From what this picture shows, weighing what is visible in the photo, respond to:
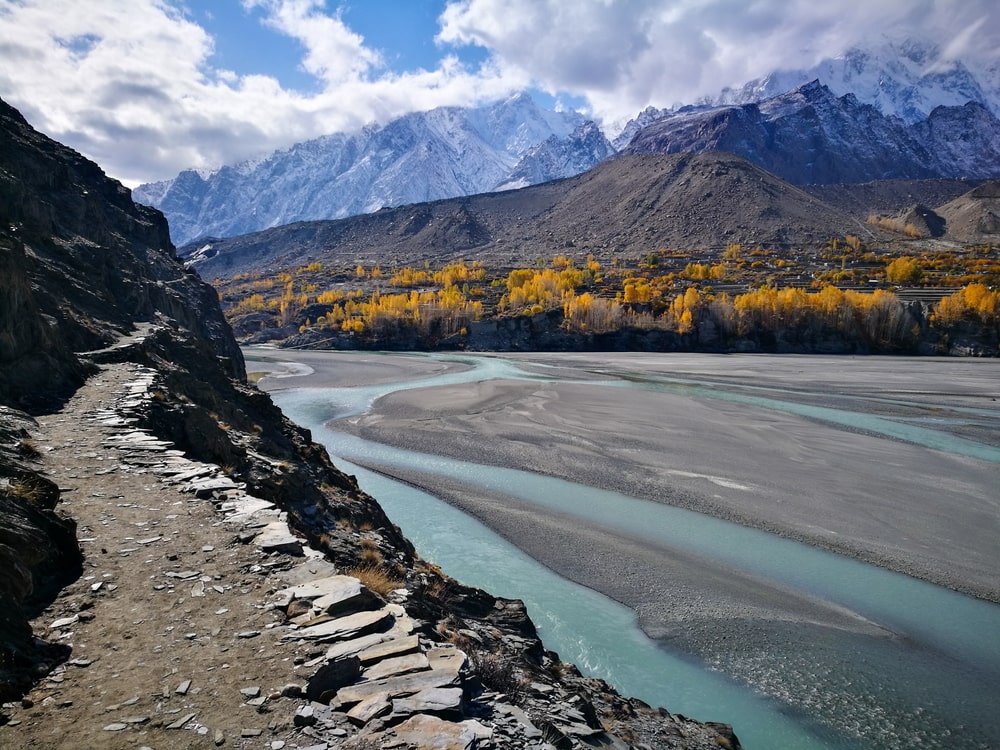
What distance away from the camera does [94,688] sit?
516cm

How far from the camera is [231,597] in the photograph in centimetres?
670

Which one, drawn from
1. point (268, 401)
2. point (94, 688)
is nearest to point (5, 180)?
point (268, 401)

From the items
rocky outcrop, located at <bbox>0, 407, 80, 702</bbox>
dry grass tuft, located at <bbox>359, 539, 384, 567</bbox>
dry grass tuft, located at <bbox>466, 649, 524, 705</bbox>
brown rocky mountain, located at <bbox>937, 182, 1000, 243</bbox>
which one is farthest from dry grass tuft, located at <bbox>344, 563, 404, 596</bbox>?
brown rocky mountain, located at <bbox>937, 182, 1000, 243</bbox>

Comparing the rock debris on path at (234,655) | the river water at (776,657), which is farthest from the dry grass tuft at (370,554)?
the river water at (776,657)

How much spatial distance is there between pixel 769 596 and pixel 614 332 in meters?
79.8

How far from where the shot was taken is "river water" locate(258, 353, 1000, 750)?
11.3 m

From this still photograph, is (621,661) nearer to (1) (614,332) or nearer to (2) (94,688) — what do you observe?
(2) (94,688)

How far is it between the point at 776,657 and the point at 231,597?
12528mm

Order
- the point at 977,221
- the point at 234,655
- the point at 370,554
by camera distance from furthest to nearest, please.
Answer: the point at 977,221 < the point at 370,554 < the point at 234,655

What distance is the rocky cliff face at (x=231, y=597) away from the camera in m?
5.09

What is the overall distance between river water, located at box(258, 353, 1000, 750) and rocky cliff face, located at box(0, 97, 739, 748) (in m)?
2.10

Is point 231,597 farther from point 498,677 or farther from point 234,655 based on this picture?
point 498,677

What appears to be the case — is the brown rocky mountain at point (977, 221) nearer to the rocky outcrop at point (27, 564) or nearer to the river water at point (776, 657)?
the river water at point (776, 657)

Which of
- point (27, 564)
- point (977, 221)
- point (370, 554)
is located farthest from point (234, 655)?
point (977, 221)
